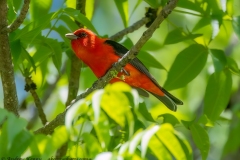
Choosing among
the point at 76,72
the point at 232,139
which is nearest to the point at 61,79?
the point at 76,72

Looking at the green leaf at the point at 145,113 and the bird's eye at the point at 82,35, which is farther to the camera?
the bird's eye at the point at 82,35

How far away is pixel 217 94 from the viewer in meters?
5.14

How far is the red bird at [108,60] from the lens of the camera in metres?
6.53

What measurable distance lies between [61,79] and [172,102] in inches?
63.8

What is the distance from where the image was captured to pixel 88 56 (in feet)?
22.0

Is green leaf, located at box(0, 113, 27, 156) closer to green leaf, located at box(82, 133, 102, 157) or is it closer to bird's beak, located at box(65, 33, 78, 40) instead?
green leaf, located at box(82, 133, 102, 157)

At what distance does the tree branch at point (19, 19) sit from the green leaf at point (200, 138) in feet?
5.64

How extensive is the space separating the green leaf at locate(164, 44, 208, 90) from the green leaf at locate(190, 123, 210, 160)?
1.15 metres

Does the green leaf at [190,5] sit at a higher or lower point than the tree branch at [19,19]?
lower

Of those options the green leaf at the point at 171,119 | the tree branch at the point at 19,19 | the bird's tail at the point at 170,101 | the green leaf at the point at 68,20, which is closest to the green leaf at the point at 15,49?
the tree branch at the point at 19,19

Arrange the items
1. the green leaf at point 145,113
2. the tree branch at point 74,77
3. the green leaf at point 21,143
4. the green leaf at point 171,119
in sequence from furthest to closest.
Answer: the tree branch at point 74,77 < the green leaf at point 145,113 < the green leaf at point 171,119 < the green leaf at point 21,143

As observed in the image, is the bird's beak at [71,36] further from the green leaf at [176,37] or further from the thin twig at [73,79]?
the green leaf at [176,37]

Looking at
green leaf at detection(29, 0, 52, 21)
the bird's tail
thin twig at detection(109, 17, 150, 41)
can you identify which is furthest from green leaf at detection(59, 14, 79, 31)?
the bird's tail

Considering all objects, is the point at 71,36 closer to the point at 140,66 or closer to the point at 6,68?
the point at 140,66
